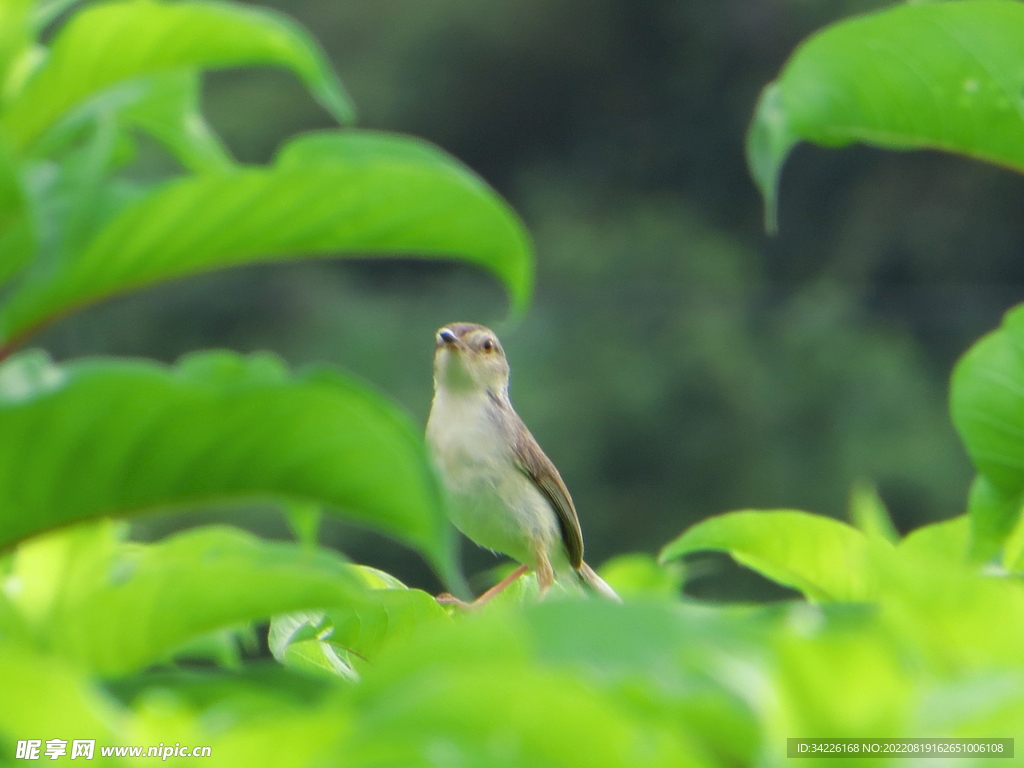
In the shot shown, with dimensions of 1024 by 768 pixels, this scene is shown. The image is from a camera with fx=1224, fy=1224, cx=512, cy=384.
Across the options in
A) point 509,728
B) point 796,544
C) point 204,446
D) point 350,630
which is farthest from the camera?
point 796,544

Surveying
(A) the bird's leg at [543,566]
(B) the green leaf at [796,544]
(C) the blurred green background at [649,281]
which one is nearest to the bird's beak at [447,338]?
(A) the bird's leg at [543,566]

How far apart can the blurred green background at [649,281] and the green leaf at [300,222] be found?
686 inches

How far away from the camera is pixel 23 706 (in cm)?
81

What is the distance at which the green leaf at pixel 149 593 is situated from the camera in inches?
39.2

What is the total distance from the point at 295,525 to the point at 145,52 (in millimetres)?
517

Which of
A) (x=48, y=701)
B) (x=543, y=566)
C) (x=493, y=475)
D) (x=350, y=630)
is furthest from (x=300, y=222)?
(x=543, y=566)

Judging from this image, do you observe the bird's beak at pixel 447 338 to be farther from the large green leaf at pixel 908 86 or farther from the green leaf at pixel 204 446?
the green leaf at pixel 204 446

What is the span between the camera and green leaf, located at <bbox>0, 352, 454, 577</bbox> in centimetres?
94

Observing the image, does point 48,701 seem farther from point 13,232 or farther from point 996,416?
point 996,416

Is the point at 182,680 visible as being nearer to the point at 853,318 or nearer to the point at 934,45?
the point at 934,45

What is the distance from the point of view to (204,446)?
101 centimetres

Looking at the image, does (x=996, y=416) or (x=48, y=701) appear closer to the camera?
(x=48, y=701)

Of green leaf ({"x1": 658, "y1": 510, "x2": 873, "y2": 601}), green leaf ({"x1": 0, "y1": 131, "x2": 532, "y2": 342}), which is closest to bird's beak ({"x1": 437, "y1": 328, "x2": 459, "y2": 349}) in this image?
green leaf ({"x1": 658, "y1": 510, "x2": 873, "y2": 601})

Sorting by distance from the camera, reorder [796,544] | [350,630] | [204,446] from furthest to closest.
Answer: [796,544], [350,630], [204,446]
